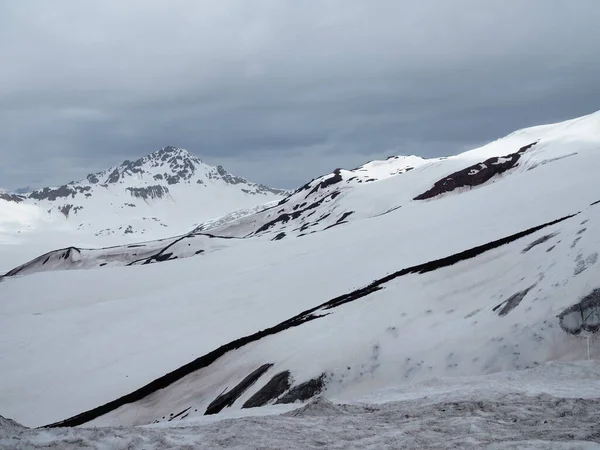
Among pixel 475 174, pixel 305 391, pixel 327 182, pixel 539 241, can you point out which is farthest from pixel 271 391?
pixel 327 182

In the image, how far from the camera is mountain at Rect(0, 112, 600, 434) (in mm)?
15070

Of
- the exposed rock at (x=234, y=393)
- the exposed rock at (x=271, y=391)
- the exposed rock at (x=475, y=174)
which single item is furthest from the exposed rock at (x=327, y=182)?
the exposed rock at (x=271, y=391)

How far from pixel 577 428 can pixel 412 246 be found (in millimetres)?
31697

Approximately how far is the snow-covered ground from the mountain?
0.87ft

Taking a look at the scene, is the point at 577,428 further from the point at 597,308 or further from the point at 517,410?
the point at 597,308

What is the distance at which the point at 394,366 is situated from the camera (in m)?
16.4

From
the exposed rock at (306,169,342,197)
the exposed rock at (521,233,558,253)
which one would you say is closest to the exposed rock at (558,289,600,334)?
the exposed rock at (521,233,558,253)

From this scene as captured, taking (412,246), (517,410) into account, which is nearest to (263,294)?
Result: (412,246)

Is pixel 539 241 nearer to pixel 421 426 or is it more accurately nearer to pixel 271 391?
pixel 271 391

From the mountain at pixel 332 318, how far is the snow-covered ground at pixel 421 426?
27 centimetres

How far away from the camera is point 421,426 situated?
30.6ft

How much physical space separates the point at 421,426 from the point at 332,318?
14.0m

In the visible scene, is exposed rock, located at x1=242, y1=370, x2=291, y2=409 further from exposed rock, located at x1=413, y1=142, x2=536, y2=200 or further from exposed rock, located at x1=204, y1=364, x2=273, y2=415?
exposed rock, located at x1=413, y1=142, x2=536, y2=200

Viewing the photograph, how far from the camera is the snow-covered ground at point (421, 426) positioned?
806 centimetres
